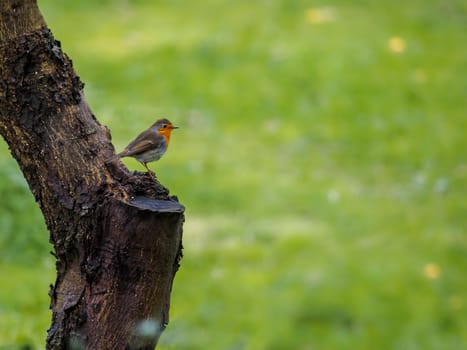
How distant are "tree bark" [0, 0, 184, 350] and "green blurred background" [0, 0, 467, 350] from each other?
1273 mm

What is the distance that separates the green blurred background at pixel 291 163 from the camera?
820 cm

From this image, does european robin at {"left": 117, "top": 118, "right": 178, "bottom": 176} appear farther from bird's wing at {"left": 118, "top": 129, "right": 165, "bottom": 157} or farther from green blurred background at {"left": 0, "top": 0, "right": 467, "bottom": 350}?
green blurred background at {"left": 0, "top": 0, "right": 467, "bottom": 350}

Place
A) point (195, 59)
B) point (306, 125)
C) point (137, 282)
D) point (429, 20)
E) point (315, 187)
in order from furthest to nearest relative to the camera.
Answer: point (429, 20) → point (195, 59) → point (306, 125) → point (315, 187) → point (137, 282)

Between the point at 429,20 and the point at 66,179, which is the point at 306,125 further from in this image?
the point at 66,179

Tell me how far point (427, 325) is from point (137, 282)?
4.83 meters

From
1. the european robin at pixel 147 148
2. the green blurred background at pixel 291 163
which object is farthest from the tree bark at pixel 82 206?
the european robin at pixel 147 148

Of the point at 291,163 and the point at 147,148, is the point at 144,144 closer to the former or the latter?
the point at 147,148

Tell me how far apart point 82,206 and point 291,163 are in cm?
766

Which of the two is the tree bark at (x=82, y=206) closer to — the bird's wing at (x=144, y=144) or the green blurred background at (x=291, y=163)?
the green blurred background at (x=291, y=163)

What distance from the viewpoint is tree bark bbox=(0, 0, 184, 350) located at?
150 inches

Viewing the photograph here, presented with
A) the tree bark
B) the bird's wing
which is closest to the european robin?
the bird's wing

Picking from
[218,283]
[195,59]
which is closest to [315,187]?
[218,283]

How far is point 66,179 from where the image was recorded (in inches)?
153

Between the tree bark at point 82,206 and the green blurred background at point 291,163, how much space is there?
4.18 ft
